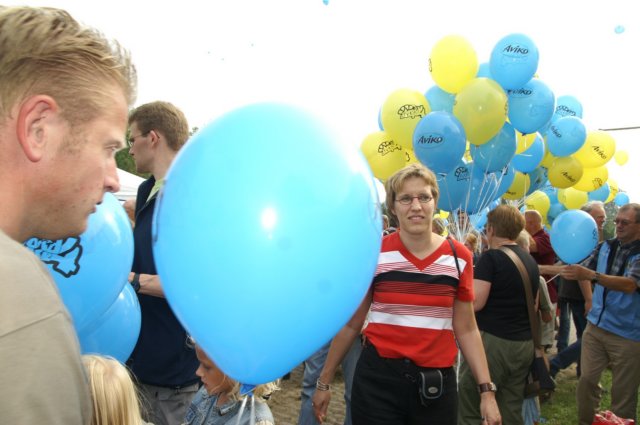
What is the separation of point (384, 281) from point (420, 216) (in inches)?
15.0

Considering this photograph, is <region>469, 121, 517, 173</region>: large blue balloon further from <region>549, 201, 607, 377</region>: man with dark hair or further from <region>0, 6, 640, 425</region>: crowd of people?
<region>549, 201, 607, 377</region>: man with dark hair

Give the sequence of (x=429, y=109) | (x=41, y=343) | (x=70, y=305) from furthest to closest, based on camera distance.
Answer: (x=429, y=109)
(x=70, y=305)
(x=41, y=343)

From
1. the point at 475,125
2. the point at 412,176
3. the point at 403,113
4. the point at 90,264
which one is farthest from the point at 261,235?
the point at 403,113

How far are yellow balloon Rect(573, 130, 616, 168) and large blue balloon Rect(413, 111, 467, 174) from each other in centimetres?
333

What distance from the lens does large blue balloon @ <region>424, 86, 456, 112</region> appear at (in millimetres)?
6000

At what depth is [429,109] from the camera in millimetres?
5969

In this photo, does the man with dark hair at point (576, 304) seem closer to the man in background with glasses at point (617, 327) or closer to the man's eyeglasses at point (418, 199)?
the man in background with glasses at point (617, 327)

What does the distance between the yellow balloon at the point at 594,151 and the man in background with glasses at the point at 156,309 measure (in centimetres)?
690

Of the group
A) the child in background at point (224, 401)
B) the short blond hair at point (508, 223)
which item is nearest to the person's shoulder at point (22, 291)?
the child in background at point (224, 401)

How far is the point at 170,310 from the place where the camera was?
7.77ft

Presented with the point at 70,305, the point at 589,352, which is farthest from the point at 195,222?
the point at 589,352

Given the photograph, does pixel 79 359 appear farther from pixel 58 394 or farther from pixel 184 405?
pixel 184 405

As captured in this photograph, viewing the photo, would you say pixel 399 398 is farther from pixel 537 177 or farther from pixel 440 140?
pixel 537 177

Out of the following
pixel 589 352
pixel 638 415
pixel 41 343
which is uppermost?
pixel 41 343
